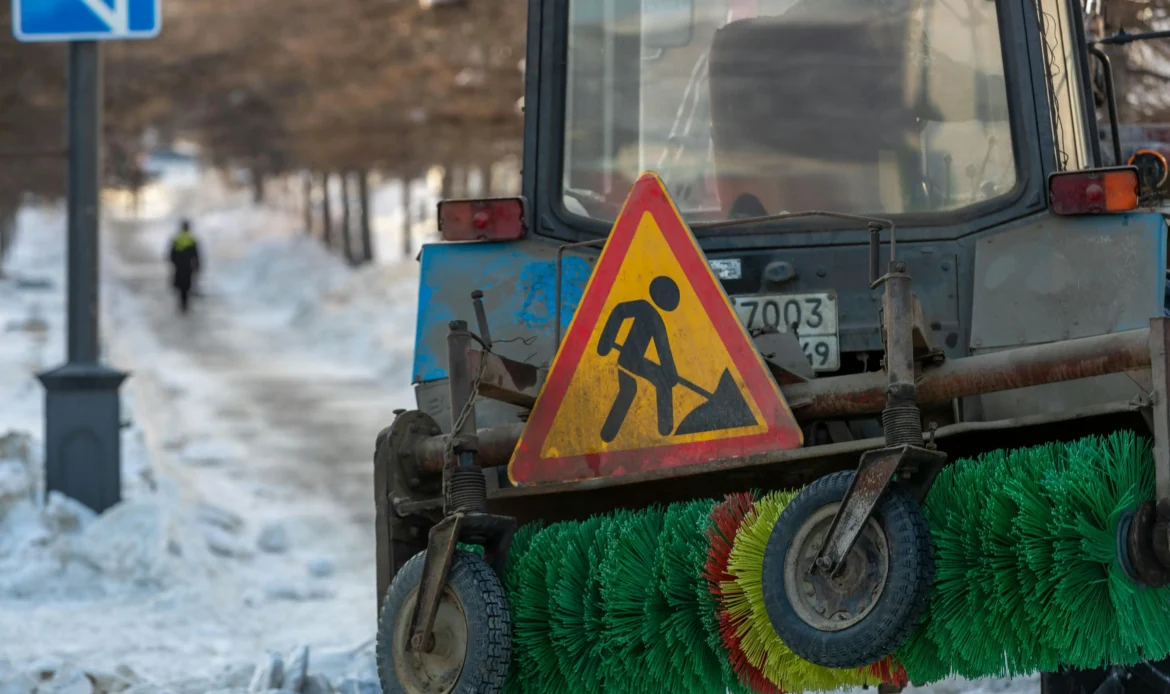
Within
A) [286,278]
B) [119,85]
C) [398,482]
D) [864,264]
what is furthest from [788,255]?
[119,85]

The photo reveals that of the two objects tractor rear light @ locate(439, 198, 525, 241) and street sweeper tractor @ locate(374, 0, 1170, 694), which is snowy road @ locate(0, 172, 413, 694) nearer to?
tractor rear light @ locate(439, 198, 525, 241)

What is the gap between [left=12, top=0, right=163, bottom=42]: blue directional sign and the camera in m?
9.33

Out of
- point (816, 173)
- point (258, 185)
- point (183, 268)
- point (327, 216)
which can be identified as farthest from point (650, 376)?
point (258, 185)

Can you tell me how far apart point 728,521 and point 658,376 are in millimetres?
418

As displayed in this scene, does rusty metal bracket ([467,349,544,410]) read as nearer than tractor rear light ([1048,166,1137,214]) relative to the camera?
Yes

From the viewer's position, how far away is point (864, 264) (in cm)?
500

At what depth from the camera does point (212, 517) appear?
10.6m

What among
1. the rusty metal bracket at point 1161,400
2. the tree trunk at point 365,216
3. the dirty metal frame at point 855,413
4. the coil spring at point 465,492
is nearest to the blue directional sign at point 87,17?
the dirty metal frame at point 855,413

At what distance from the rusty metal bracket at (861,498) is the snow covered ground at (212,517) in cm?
255

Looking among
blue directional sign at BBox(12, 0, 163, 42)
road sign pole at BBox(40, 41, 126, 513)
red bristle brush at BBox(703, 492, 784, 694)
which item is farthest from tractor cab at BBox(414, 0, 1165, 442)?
road sign pole at BBox(40, 41, 126, 513)

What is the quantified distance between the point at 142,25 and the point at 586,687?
5.99 meters

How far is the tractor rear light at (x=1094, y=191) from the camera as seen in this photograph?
4.63 m

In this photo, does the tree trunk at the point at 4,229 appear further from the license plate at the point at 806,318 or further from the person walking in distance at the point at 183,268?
the license plate at the point at 806,318

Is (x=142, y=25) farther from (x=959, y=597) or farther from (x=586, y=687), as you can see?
(x=959, y=597)
